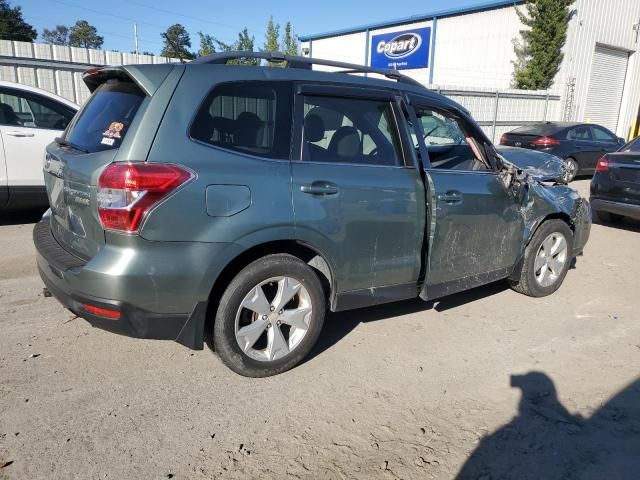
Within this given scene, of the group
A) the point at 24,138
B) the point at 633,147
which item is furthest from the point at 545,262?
the point at 24,138

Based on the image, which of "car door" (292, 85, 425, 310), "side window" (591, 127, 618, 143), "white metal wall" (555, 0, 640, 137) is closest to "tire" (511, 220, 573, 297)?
"car door" (292, 85, 425, 310)

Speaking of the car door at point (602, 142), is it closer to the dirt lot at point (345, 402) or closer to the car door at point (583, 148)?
the car door at point (583, 148)

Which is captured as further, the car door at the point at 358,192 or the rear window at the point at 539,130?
the rear window at the point at 539,130

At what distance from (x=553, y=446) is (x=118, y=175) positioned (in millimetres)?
2676

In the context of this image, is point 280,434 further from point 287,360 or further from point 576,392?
point 576,392

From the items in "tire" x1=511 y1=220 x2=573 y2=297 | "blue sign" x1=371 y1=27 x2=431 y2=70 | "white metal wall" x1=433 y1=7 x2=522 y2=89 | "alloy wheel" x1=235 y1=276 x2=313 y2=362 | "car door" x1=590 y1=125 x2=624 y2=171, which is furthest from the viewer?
"blue sign" x1=371 y1=27 x2=431 y2=70

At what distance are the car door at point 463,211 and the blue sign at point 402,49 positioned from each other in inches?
894

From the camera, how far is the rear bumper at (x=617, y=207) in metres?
7.41

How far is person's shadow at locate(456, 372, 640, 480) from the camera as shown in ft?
8.14

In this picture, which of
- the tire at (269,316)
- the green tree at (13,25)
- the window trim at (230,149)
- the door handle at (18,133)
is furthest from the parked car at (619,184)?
the green tree at (13,25)

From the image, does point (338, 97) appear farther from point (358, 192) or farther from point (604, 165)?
point (604, 165)

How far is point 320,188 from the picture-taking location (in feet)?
10.3

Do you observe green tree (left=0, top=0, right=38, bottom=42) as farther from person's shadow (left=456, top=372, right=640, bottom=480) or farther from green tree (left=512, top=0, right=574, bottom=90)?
person's shadow (left=456, top=372, right=640, bottom=480)

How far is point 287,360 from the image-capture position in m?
3.25
